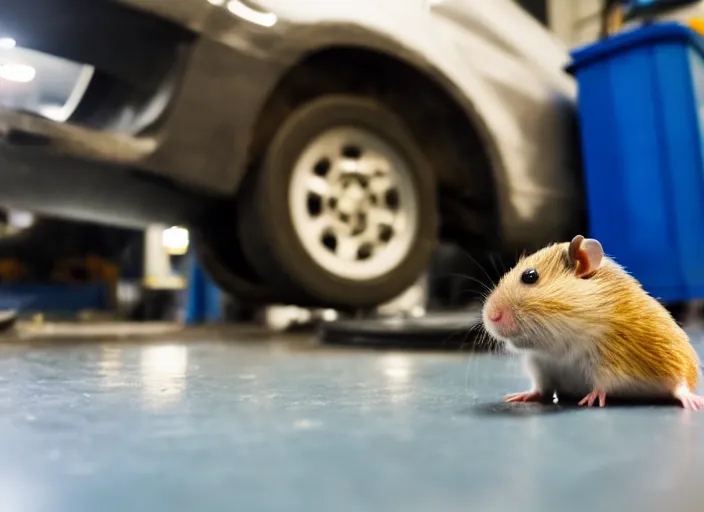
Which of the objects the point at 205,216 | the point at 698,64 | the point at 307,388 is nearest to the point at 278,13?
the point at 205,216

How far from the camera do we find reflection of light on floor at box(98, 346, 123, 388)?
1.04 m

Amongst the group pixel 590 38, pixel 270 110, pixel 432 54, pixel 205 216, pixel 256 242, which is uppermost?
pixel 590 38

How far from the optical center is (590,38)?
539 centimetres

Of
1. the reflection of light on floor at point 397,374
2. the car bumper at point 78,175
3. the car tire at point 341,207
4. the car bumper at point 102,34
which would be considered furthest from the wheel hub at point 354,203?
the reflection of light on floor at point 397,374

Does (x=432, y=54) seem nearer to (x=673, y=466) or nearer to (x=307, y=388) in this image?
(x=307, y=388)

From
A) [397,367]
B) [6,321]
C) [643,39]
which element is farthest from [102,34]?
[643,39]

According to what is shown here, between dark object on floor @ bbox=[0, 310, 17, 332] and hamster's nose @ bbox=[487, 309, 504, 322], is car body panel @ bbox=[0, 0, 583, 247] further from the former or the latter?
hamster's nose @ bbox=[487, 309, 504, 322]

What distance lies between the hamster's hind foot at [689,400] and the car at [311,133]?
1.50m

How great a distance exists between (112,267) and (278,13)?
15.1 ft

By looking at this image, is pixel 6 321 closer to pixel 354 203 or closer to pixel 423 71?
pixel 354 203

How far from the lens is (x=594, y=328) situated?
2.42 ft

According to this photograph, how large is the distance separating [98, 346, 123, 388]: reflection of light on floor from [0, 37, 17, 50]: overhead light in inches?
31.4

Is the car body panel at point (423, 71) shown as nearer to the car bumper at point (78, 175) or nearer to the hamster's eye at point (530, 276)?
the car bumper at point (78, 175)

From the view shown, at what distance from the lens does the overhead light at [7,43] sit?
1.57m
